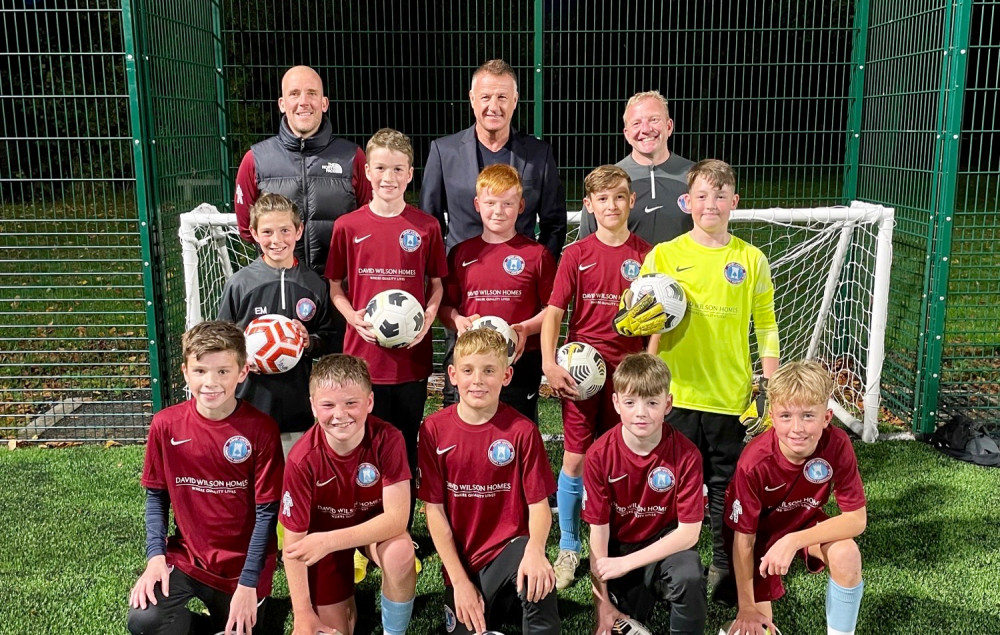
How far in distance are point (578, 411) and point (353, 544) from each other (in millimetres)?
1217

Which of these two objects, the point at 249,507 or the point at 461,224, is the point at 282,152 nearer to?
the point at 461,224

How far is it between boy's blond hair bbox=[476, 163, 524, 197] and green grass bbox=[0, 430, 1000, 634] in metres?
1.66

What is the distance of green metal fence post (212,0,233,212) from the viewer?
19.6ft

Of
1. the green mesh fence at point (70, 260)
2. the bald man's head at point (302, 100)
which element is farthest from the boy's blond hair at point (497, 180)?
the green mesh fence at point (70, 260)

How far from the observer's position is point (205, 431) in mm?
2980

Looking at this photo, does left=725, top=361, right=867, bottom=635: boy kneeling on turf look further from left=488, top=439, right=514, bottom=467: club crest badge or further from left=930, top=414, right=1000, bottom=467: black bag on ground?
left=930, top=414, right=1000, bottom=467: black bag on ground

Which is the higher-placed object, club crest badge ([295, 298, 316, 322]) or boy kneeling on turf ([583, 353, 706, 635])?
club crest badge ([295, 298, 316, 322])

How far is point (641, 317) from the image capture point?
339cm

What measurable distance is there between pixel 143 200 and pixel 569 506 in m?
3.04

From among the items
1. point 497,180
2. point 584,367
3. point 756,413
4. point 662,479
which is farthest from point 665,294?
point 497,180

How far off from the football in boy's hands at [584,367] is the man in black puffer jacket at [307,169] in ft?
4.49

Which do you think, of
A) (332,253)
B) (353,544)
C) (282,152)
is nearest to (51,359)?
(282,152)

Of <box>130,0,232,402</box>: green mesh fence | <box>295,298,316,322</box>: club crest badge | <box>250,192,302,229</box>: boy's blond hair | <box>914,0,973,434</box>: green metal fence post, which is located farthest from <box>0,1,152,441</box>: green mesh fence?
<box>914,0,973,434</box>: green metal fence post

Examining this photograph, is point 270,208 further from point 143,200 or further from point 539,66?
point 539,66
